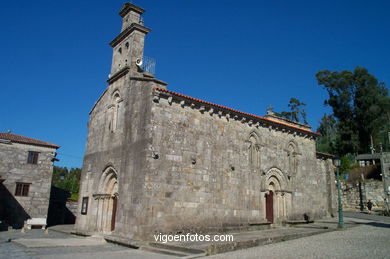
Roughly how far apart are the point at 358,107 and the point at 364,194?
14.1 meters

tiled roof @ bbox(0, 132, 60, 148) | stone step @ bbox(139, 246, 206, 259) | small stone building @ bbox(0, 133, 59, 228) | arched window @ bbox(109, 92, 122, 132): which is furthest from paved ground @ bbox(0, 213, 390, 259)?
tiled roof @ bbox(0, 132, 60, 148)

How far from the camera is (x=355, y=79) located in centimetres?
4131

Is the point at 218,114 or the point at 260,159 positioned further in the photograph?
the point at 260,159

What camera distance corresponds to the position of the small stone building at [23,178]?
21.6 metres

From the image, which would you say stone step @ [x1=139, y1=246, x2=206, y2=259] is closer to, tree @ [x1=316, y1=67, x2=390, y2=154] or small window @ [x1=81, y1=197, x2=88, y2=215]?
small window @ [x1=81, y1=197, x2=88, y2=215]

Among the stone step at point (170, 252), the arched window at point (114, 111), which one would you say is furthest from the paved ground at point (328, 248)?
the arched window at point (114, 111)

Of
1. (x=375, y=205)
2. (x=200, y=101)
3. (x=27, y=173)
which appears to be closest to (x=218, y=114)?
(x=200, y=101)

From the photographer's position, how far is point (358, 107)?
40.3 metres

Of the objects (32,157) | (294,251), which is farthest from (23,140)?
(294,251)

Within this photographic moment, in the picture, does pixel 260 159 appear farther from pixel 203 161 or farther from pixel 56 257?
pixel 56 257

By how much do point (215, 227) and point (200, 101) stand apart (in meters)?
6.30

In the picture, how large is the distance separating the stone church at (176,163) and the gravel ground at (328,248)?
4.25m

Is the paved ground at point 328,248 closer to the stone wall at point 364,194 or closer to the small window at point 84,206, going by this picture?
the small window at point 84,206

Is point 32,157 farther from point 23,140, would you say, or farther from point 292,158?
point 292,158
